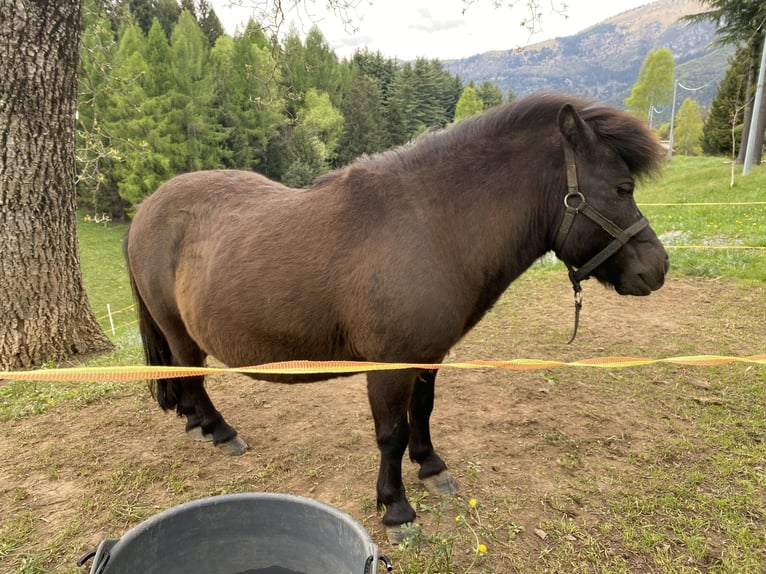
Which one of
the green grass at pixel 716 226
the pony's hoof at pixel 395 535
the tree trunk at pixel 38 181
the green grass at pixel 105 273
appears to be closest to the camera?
the pony's hoof at pixel 395 535

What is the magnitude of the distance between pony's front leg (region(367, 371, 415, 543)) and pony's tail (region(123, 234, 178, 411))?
1.85 meters

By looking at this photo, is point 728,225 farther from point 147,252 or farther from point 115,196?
point 115,196

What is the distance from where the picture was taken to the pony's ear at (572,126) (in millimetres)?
2191

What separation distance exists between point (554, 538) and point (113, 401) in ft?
12.0

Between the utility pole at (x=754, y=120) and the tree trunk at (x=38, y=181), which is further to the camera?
the utility pole at (x=754, y=120)

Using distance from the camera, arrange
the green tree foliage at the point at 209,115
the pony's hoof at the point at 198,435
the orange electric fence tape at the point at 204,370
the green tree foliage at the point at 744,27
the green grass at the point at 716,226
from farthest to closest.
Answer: the green tree foliage at the point at 209,115, the green tree foliage at the point at 744,27, the green grass at the point at 716,226, the pony's hoof at the point at 198,435, the orange electric fence tape at the point at 204,370

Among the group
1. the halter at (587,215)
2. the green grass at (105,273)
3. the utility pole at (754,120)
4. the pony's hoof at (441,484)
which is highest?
the utility pole at (754,120)

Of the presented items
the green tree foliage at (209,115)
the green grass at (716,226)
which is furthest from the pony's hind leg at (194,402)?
the green tree foliage at (209,115)

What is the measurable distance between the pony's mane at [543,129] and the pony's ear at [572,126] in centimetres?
11

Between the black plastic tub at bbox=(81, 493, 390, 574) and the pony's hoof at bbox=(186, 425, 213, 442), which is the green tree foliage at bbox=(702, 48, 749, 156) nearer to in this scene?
the pony's hoof at bbox=(186, 425, 213, 442)

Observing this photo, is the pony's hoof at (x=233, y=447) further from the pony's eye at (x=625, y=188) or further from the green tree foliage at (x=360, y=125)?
the green tree foliage at (x=360, y=125)

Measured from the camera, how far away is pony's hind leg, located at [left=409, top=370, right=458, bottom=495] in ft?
9.41

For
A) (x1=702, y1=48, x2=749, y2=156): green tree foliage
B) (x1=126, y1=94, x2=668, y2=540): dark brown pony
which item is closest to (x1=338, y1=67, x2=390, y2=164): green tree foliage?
(x1=702, y1=48, x2=749, y2=156): green tree foliage

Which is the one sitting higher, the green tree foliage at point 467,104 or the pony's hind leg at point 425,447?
the green tree foliage at point 467,104
